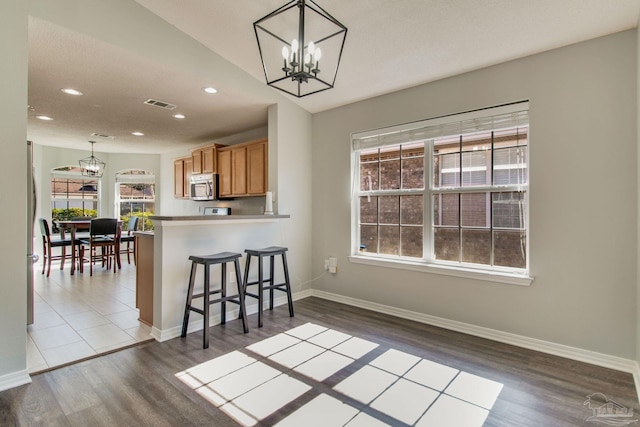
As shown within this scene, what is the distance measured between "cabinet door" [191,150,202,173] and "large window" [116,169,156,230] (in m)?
2.34

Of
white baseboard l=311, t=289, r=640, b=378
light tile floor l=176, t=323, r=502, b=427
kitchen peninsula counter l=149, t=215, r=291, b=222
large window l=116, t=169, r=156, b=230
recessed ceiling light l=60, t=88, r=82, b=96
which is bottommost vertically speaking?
light tile floor l=176, t=323, r=502, b=427

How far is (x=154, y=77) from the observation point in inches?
126

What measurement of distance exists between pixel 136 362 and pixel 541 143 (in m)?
3.74

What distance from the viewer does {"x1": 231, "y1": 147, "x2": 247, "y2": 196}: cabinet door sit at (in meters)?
4.90

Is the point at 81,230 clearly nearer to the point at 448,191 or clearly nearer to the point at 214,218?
the point at 214,218

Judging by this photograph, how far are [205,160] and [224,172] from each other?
601 millimetres

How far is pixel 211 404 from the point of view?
6.49 ft

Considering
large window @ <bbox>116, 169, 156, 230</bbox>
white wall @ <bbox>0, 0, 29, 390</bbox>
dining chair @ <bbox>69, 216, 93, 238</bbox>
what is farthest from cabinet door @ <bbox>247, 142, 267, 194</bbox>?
large window @ <bbox>116, 169, 156, 230</bbox>

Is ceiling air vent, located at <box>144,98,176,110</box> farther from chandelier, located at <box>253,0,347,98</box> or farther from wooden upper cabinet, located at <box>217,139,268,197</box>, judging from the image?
chandelier, located at <box>253,0,347,98</box>

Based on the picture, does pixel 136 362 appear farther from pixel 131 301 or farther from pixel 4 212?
pixel 131 301

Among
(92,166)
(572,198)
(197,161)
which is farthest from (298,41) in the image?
(92,166)

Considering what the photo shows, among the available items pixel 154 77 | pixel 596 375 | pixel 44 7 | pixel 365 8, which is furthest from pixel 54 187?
pixel 596 375

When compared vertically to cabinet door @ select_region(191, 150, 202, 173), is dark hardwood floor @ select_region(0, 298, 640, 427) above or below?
below

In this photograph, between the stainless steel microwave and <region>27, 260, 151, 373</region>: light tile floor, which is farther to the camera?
the stainless steel microwave
